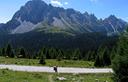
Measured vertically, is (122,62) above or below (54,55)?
below

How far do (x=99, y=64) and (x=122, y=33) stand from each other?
7038cm

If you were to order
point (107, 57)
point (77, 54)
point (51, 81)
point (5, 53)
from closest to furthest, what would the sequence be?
1. point (51, 81)
2. point (107, 57)
3. point (5, 53)
4. point (77, 54)

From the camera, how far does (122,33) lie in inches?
1687

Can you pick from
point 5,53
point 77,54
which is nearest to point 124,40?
point 5,53

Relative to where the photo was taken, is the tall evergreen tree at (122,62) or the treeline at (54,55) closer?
the tall evergreen tree at (122,62)

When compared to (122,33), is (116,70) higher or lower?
lower

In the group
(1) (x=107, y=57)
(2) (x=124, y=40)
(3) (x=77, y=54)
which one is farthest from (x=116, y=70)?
(3) (x=77, y=54)

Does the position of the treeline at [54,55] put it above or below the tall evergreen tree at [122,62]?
above

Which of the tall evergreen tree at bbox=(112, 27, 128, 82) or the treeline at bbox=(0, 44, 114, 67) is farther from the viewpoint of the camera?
the treeline at bbox=(0, 44, 114, 67)

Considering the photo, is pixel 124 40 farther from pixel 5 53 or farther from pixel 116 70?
pixel 5 53

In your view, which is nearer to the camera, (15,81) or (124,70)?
(124,70)

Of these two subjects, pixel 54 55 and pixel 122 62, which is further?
pixel 54 55

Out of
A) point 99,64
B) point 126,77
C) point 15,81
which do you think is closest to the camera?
point 126,77

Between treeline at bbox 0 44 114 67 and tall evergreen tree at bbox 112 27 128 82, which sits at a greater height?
treeline at bbox 0 44 114 67
